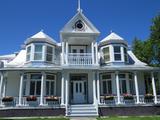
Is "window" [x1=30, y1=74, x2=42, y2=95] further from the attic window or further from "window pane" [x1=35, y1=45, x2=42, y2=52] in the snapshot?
the attic window

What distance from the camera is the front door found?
19.3 m

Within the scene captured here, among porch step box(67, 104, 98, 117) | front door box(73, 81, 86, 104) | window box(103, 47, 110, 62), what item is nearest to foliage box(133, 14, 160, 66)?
window box(103, 47, 110, 62)

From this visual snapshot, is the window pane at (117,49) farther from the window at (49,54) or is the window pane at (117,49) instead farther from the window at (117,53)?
the window at (49,54)

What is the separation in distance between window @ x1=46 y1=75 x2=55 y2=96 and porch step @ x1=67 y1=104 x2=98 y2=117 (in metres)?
2.90

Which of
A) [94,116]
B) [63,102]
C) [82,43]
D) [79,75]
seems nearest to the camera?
[94,116]

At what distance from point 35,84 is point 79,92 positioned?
4417 millimetres

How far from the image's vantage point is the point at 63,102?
17594 mm

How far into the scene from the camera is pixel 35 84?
18812mm

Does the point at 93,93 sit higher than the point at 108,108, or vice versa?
the point at 93,93

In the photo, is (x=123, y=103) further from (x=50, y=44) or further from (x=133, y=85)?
(x=50, y=44)

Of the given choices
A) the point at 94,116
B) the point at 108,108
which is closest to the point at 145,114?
the point at 108,108

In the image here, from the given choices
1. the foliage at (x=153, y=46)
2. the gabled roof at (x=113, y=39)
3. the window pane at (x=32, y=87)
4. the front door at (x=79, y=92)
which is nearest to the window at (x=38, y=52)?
the window pane at (x=32, y=87)

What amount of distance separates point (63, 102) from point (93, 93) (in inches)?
114

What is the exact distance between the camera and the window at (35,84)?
18656mm
